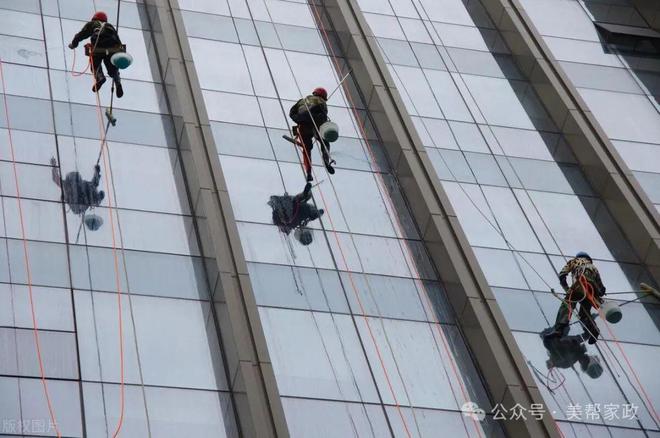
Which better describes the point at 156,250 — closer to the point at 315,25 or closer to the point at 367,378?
the point at 367,378

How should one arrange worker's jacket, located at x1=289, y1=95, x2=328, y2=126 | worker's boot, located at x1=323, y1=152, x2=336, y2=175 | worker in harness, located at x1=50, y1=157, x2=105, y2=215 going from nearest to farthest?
1. worker in harness, located at x1=50, y1=157, x2=105, y2=215
2. worker's jacket, located at x1=289, y1=95, x2=328, y2=126
3. worker's boot, located at x1=323, y1=152, x2=336, y2=175

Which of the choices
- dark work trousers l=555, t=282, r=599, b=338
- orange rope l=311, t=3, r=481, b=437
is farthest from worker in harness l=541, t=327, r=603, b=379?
orange rope l=311, t=3, r=481, b=437

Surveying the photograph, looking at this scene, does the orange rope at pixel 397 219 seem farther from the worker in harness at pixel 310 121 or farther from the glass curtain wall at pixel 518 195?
the worker in harness at pixel 310 121

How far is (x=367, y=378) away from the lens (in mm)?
16453

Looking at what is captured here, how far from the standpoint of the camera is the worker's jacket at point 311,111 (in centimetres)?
1959

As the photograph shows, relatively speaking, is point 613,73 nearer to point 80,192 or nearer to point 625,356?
point 625,356

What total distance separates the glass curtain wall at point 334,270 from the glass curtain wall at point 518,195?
118 centimetres

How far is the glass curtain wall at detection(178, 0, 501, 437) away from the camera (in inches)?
636

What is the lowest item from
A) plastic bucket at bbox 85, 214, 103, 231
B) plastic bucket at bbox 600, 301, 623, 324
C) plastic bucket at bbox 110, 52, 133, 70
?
plastic bucket at bbox 600, 301, 623, 324

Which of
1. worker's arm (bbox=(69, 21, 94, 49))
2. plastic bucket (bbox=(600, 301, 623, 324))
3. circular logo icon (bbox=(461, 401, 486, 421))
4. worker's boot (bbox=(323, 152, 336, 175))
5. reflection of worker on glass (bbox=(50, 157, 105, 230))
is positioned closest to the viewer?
circular logo icon (bbox=(461, 401, 486, 421))

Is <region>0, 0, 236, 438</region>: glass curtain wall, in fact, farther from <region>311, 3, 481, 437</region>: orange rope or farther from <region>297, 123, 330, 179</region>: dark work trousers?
<region>311, 3, 481, 437</region>: orange rope

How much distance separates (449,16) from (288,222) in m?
9.89

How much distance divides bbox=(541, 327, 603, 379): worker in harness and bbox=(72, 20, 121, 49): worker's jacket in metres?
8.75

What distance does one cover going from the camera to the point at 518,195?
21500 mm
